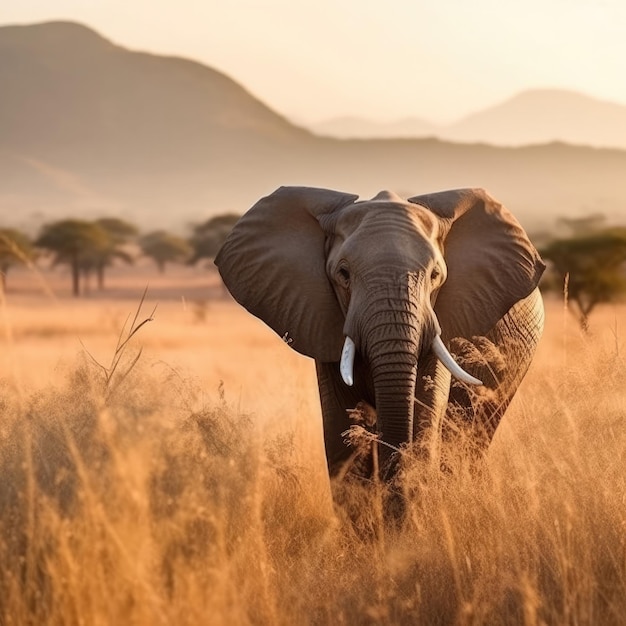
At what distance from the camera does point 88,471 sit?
16.7ft

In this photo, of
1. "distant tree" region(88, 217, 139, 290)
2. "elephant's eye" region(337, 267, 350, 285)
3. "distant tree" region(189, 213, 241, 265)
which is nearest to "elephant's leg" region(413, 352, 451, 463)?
"elephant's eye" region(337, 267, 350, 285)

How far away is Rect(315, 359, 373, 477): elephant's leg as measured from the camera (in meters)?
7.41

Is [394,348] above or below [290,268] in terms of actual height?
below

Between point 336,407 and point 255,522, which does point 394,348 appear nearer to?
point 336,407

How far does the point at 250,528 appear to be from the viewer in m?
5.32

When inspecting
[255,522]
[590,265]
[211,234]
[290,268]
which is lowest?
[211,234]

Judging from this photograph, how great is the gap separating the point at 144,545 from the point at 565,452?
3.11 meters

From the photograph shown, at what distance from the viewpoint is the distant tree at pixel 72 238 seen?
5744 centimetres

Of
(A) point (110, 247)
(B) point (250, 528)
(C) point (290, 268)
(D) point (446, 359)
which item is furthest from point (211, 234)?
(B) point (250, 528)

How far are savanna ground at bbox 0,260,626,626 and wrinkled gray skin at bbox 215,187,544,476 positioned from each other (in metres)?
0.43

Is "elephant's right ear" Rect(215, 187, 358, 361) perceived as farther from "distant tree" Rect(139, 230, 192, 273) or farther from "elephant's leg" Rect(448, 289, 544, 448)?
"distant tree" Rect(139, 230, 192, 273)

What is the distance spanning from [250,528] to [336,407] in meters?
2.26

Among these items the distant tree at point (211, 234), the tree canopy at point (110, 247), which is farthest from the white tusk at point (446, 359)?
the tree canopy at point (110, 247)

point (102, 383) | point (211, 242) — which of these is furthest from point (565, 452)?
point (211, 242)
